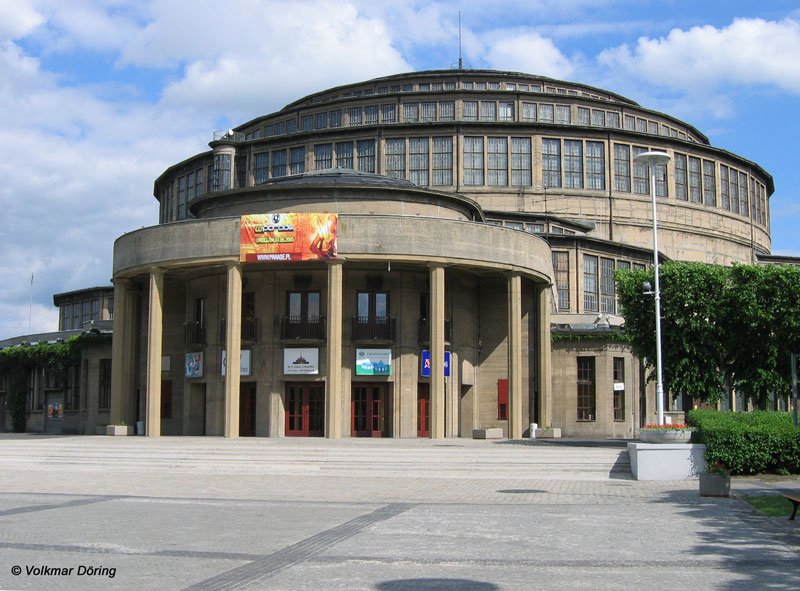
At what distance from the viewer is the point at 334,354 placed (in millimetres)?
40156

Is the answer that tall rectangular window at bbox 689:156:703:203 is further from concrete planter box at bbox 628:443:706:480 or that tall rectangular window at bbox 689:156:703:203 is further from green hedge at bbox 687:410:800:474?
concrete planter box at bbox 628:443:706:480

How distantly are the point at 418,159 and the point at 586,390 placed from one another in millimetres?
23236

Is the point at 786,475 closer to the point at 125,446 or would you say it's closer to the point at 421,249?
the point at 421,249

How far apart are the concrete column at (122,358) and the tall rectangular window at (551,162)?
32.1 m

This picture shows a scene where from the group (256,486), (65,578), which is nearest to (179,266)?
(256,486)

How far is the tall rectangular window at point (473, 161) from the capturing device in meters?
67.6

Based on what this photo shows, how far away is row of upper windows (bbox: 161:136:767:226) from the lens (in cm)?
6788

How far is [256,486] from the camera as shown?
26094mm

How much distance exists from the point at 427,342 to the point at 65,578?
3269 cm

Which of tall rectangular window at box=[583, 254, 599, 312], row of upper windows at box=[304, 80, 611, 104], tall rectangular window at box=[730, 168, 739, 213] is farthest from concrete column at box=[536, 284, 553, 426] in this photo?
tall rectangular window at box=[730, 168, 739, 213]

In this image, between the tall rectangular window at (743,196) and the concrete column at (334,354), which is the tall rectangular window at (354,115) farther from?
the concrete column at (334,354)

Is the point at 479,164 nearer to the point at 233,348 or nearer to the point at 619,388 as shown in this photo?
the point at 619,388

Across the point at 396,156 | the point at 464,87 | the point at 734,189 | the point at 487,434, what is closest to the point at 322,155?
the point at 396,156

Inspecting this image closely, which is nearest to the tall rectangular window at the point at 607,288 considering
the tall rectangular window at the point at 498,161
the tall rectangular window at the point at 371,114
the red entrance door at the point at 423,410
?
the tall rectangular window at the point at 498,161
